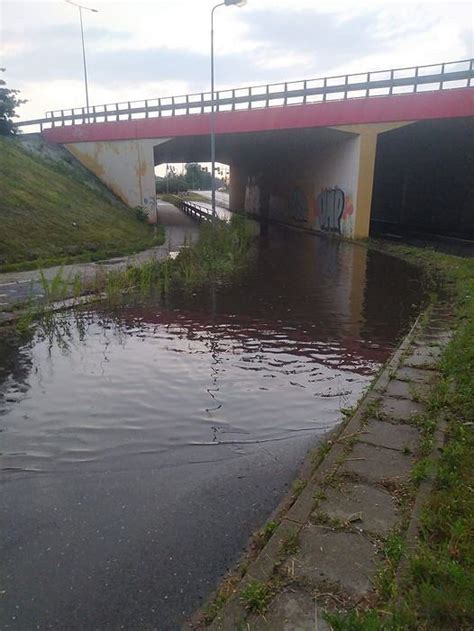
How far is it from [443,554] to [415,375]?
12.2ft

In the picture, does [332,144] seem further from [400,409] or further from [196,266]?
[400,409]

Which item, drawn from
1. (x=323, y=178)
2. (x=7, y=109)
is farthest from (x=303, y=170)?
(x=7, y=109)

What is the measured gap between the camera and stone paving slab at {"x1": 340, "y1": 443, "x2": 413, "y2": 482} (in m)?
4.04

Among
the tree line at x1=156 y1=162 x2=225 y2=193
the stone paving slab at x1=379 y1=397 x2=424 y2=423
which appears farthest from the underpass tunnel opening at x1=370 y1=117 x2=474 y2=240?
the tree line at x1=156 y1=162 x2=225 y2=193

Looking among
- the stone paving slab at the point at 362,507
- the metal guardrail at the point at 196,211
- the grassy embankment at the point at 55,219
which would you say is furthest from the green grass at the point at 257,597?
the metal guardrail at the point at 196,211

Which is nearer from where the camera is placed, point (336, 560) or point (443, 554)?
point (443, 554)

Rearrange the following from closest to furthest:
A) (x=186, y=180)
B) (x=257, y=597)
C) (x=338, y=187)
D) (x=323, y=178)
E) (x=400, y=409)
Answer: (x=257, y=597)
(x=400, y=409)
(x=338, y=187)
(x=323, y=178)
(x=186, y=180)

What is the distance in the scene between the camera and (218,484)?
4.24 m

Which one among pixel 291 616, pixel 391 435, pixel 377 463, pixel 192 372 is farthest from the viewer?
pixel 192 372

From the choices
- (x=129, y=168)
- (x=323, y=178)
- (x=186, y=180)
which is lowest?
(x=323, y=178)

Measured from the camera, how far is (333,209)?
91.9 feet

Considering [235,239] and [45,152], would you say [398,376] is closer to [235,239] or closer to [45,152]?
[235,239]

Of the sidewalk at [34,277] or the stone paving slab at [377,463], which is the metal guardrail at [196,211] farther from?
the stone paving slab at [377,463]

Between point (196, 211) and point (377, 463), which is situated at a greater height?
point (196, 211)
